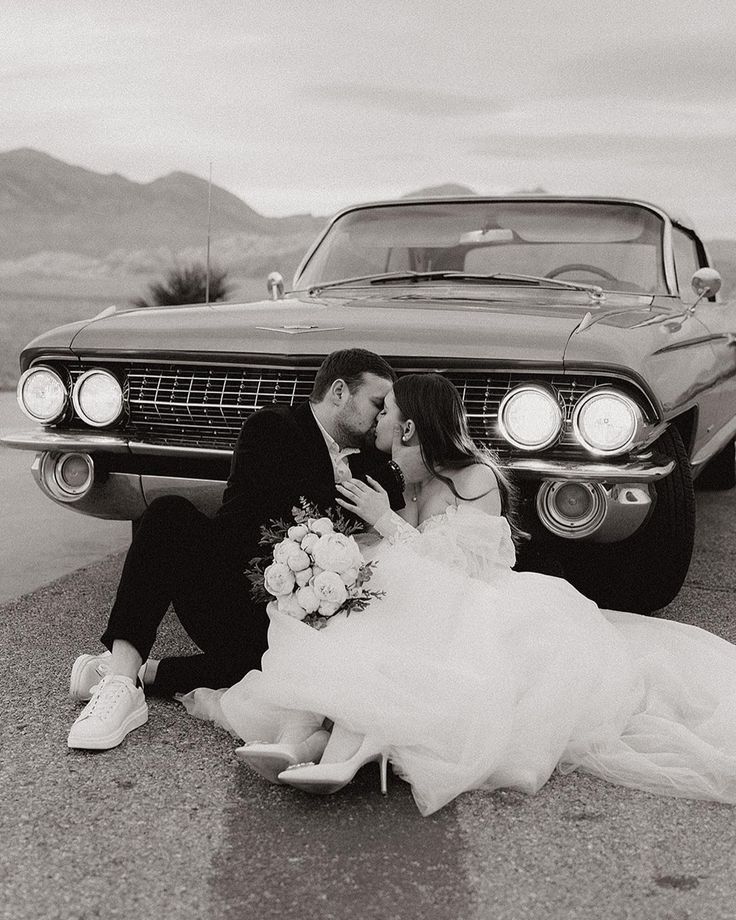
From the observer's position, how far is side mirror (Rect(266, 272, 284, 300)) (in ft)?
17.5

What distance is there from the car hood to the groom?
1.12ft

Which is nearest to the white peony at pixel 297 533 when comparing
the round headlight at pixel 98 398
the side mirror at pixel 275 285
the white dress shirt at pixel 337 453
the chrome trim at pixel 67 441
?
the white dress shirt at pixel 337 453

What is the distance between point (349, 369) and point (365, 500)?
1.35ft

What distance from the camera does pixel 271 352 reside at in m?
3.80

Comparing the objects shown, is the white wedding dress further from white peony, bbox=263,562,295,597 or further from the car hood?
the car hood

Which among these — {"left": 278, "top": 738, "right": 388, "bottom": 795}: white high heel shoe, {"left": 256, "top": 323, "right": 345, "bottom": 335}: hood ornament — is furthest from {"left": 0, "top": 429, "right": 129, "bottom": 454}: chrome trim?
{"left": 278, "top": 738, "right": 388, "bottom": 795}: white high heel shoe

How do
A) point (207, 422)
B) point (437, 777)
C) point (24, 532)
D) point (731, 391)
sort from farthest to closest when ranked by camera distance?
1. point (24, 532)
2. point (731, 391)
3. point (207, 422)
4. point (437, 777)

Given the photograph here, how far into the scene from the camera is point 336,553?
2881mm

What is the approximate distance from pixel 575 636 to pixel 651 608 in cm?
116

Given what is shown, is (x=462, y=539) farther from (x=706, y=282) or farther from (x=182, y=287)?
(x=182, y=287)

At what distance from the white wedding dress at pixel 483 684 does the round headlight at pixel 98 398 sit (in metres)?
1.24

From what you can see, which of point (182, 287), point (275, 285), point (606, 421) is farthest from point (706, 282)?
point (182, 287)

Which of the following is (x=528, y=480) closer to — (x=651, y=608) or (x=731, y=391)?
(x=651, y=608)

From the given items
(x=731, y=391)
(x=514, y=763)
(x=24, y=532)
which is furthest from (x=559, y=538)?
(x=24, y=532)
